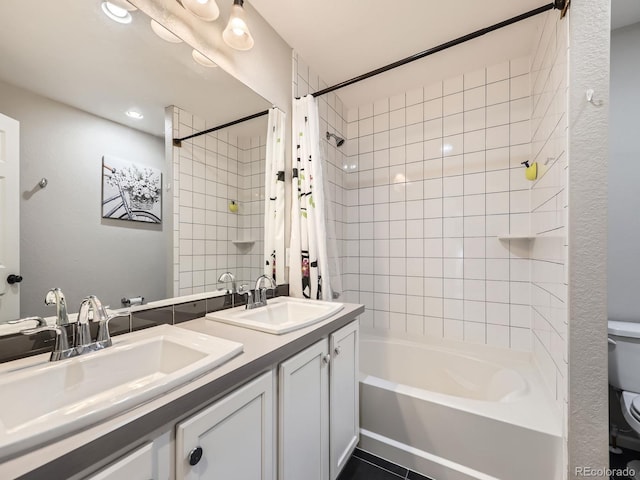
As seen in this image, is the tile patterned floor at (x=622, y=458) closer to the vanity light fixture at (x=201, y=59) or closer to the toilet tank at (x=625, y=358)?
the toilet tank at (x=625, y=358)

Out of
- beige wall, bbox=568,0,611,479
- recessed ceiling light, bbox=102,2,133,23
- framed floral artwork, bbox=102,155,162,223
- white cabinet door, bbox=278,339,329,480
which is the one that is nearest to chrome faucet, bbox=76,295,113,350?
framed floral artwork, bbox=102,155,162,223

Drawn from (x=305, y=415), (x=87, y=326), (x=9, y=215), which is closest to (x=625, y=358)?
(x=305, y=415)

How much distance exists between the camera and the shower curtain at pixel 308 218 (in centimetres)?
167

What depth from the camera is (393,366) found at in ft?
6.87

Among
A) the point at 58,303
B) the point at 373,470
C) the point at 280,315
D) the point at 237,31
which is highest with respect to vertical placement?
the point at 237,31

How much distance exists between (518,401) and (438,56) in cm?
215

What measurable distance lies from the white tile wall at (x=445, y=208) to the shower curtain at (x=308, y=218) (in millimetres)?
816

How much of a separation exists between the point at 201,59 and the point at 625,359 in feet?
8.77

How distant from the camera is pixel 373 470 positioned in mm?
1415

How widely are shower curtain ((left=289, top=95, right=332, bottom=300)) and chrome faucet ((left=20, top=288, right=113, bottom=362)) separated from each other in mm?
1017

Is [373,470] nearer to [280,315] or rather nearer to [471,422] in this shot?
[471,422]

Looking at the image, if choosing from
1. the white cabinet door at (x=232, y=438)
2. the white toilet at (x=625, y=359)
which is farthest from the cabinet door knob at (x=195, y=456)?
the white toilet at (x=625, y=359)

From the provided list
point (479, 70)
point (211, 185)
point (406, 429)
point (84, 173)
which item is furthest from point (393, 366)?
point (479, 70)

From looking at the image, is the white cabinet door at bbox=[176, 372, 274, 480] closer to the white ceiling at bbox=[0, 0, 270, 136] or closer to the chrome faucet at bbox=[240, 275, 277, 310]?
the chrome faucet at bbox=[240, 275, 277, 310]
